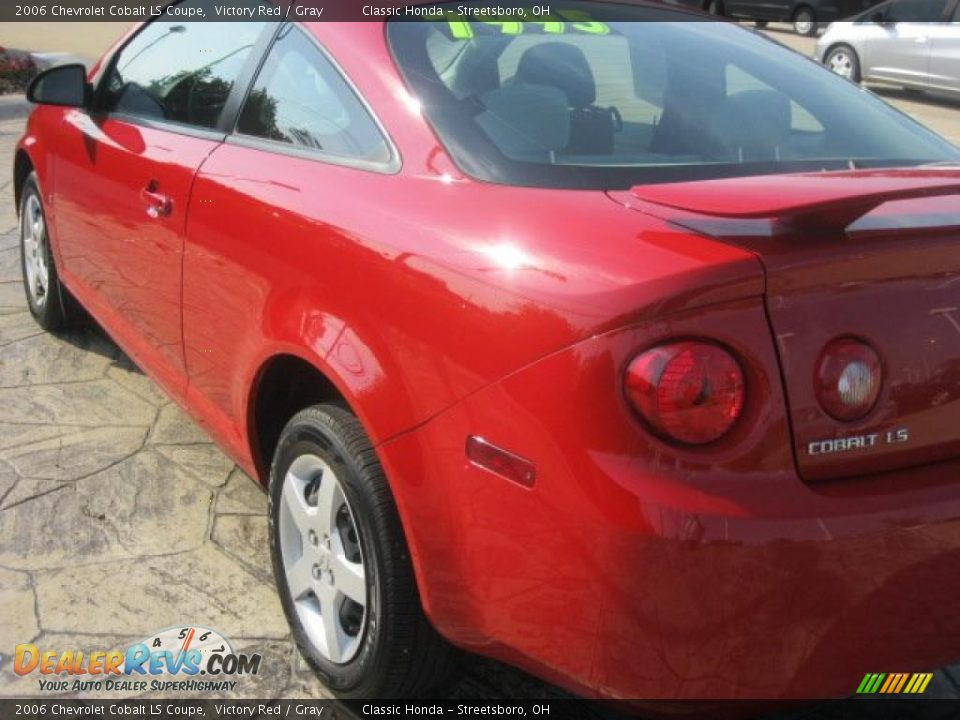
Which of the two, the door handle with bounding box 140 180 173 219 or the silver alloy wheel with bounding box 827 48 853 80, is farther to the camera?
the silver alloy wheel with bounding box 827 48 853 80

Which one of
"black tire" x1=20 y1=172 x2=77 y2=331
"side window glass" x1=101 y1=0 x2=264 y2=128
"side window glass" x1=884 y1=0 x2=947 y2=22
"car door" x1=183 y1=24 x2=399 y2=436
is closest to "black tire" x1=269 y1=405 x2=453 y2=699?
"car door" x1=183 y1=24 x2=399 y2=436

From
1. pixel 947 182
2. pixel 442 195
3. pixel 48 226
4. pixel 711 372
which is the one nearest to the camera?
pixel 711 372

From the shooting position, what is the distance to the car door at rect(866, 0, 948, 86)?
14.3m

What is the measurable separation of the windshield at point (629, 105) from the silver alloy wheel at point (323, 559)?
2.67 ft

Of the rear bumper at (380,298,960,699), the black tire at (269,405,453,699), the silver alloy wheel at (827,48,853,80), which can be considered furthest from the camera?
the silver alloy wheel at (827,48,853,80)

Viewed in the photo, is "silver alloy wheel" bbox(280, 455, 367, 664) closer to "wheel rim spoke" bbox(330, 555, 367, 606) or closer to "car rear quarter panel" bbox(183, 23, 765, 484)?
"wheel rim spoke" bbox(330, 555, 367, 606)

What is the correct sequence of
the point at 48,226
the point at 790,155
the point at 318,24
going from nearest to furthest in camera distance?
1. the point at 790,155
2. the point at 318,24
3. the point at 48,226

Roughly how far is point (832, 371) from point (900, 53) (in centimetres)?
1435

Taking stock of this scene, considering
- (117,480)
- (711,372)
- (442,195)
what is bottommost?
(117,480)

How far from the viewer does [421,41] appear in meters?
2.65

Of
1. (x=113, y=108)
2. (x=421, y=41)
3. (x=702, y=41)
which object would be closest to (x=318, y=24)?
(x=421, y=41)

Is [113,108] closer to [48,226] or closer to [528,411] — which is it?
[48,226]

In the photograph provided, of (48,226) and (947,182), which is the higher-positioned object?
(947,182)

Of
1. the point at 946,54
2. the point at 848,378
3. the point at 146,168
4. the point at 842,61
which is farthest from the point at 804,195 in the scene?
the point at 842,61
